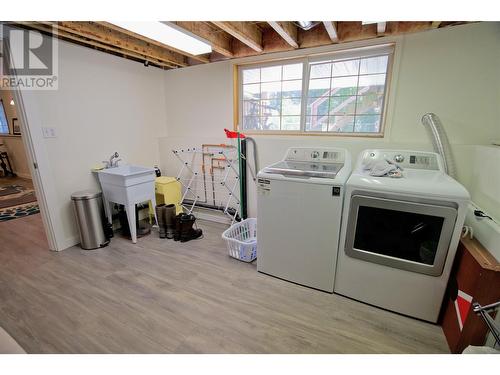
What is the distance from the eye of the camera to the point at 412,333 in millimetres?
1578

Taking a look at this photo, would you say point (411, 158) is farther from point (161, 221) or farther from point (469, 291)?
point (161, 221)

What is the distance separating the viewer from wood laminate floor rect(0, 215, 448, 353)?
4.91ft

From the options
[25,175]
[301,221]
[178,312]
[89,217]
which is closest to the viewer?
[178,312]

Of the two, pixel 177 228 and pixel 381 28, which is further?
pixel 177 228

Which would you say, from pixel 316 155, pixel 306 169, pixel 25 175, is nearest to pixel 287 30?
pixel 316 155

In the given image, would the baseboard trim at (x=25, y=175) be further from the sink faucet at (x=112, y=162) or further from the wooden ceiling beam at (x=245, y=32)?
the wooden ceiling beam at (x=245, y=32)

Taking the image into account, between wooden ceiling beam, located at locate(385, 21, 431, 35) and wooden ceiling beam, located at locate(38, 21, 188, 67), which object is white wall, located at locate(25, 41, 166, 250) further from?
wooden ceiling beam, located at locate(385, 21, 431, 35)

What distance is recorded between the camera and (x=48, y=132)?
2459mm

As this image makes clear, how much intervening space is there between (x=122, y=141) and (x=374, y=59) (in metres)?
3.35

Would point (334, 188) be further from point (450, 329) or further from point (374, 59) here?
point (374, 59)

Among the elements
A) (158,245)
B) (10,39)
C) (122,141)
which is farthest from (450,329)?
(10,39)

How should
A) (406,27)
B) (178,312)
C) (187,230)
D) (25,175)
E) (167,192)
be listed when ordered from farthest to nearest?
(25,175), (167,192), (187,230), (406,27), (178,312)

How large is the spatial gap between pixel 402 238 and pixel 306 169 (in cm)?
91

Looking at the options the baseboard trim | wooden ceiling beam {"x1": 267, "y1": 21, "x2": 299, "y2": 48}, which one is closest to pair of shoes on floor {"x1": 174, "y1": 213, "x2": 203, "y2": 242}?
wooden ceiling beam {"x1": 267, "y1": 21, "x2": 299, "y2": 48}
